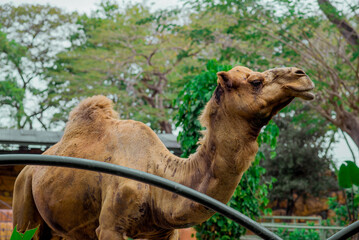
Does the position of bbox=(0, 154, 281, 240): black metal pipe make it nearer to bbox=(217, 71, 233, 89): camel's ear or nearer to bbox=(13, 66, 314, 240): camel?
bbox=(13, 66, 314, 240): camel

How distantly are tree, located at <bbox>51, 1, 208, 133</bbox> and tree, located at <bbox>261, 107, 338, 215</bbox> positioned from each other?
175 inches

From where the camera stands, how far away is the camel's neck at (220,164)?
2.17 meters

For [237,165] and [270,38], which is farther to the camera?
[270,38]

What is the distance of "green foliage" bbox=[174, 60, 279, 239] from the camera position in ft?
15.0

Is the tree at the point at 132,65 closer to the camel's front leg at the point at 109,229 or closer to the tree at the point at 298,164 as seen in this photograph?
the tree at the point at 298,164

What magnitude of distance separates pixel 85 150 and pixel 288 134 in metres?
14.7

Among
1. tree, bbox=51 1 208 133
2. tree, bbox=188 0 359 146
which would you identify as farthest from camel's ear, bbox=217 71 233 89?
tree, bbox=51 1 208 133

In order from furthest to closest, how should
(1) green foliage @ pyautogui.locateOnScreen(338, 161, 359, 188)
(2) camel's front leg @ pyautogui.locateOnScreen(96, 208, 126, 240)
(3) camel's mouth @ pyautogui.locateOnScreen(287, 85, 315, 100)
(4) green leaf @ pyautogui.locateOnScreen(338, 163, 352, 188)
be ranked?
(4) green leaf @ pyautogui.locateOnScreen(338, 163, 352, 188) → (1) green foliage @ pyautogui.locateOnScreen(338, 161, 359, 188) → (2) camel's front leg @ pyautogui.locateOnScreen(96, 208, 126, 240) → (3) camel's mouth @ pyautogui.locateOnScreen(287, 85, 315, 100)

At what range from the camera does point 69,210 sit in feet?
8.93

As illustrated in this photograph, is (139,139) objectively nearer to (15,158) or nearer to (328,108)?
(15,158)

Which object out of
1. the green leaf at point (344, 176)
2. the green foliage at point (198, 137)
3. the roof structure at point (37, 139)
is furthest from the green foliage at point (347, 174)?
the roof structure at point (37, 139)

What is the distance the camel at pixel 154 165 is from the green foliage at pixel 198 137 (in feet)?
5.14

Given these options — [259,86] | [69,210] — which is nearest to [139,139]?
[69,210]

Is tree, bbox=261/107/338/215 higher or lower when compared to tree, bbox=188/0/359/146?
lower
